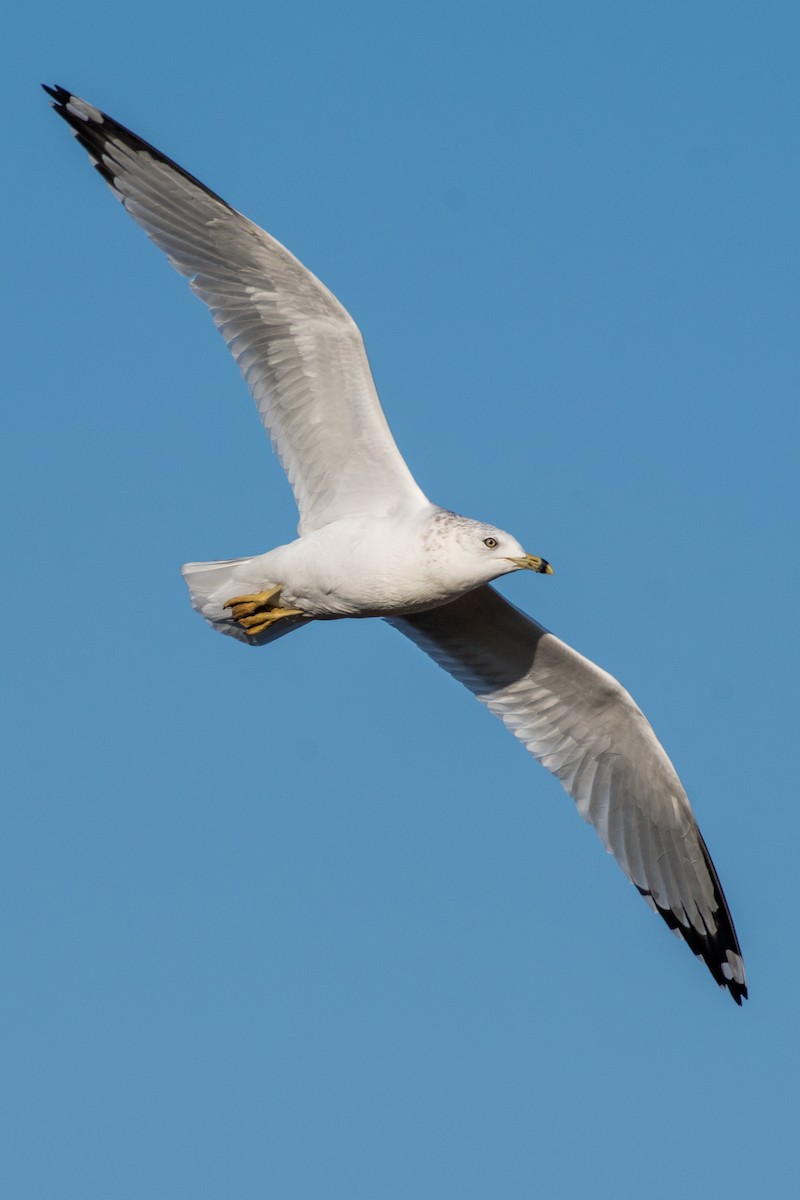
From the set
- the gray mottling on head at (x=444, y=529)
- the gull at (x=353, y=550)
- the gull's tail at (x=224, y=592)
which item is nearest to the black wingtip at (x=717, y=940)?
the gull at (x=353, y=550)

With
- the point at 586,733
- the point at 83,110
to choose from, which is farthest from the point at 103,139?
the point at 586,733

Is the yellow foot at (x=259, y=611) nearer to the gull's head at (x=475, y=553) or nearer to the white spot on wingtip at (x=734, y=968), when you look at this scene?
the gull's head at (x=475, y=553)

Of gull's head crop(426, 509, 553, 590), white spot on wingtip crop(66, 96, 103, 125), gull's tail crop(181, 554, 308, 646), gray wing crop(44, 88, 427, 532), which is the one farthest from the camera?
gull's tail crop(181, 554, 308, 646)

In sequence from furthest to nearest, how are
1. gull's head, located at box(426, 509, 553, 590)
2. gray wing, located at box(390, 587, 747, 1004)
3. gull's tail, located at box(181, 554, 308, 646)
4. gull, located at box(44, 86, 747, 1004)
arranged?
gray wing, located at box(390, 587, 747, 1004) → gull's tail, located at box(181, 554, 308, 646) → gull, located at box(44, 86, 747, 1004) → gull's head, located at box(426, 509, 553, 590)

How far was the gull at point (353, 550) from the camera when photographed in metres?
10.4

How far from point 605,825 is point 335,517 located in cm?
282

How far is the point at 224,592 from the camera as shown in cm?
1140

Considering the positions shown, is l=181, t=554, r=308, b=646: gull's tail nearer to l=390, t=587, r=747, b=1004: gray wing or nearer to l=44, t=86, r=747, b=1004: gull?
l=44, t=86, r=747, b=1004: gull

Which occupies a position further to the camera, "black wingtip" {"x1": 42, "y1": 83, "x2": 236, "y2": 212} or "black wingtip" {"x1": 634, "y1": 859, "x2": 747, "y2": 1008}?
"black wingtip" {"x1": 634, "y1": 859, "x2": 747, "y2": 1008}

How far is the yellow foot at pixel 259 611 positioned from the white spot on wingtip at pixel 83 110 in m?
2.88

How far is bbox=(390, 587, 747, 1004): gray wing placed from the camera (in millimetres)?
11930

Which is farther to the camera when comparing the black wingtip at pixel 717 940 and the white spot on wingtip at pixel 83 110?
the black wingtip at pixel 717 940

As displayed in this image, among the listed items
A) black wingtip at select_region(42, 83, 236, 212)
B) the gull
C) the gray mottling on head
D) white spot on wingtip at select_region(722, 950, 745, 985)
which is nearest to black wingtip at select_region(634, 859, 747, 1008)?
white spot on wingtip at select_region(722, 950, 745, 985)

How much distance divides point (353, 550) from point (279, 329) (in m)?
1.38
